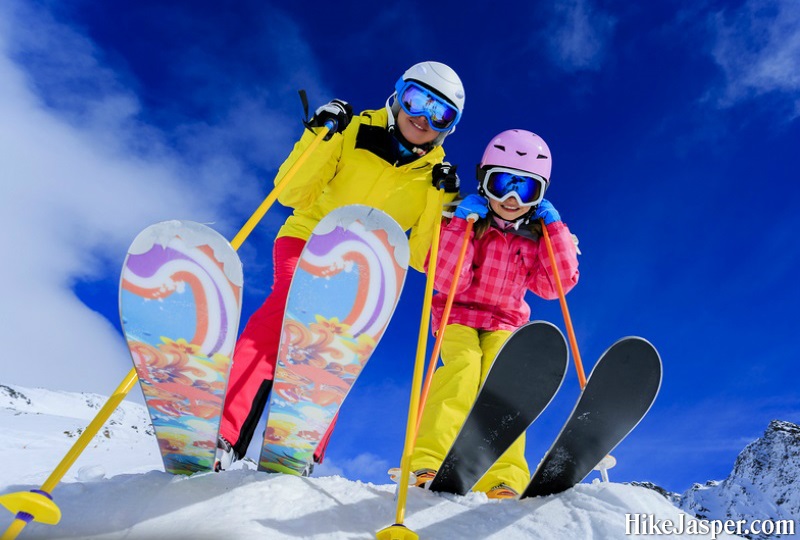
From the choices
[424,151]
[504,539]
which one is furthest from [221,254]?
[424,151]

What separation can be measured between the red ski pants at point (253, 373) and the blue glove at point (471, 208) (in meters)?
1.79

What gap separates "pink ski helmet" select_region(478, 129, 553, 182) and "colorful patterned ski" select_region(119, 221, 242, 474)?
3178mm

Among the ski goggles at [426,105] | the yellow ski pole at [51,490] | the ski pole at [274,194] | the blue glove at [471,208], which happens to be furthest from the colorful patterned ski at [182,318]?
the ski goggles at [426,105]

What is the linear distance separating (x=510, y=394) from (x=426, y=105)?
302cm

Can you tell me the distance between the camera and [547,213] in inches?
190

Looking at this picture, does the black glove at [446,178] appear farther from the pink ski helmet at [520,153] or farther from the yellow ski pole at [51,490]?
the yellow ski pole at [51,490]

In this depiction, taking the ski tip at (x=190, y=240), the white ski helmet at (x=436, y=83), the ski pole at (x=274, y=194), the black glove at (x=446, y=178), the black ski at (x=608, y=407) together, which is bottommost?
the black ski at (x=608, y=407)

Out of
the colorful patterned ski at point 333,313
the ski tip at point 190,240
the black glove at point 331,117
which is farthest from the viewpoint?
the black glove at point 331,117

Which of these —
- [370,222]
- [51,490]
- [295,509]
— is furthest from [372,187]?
[51,490]

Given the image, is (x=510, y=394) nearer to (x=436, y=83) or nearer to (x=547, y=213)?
(x=547, y=213)

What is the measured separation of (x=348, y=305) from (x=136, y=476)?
1.56 meters

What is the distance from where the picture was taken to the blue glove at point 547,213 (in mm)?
4801

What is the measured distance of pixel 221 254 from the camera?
8.07ft

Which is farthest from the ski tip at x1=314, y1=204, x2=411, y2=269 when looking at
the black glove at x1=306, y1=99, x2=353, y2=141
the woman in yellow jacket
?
the black glove at x1=306, y1=99, x2=353, y2=141
